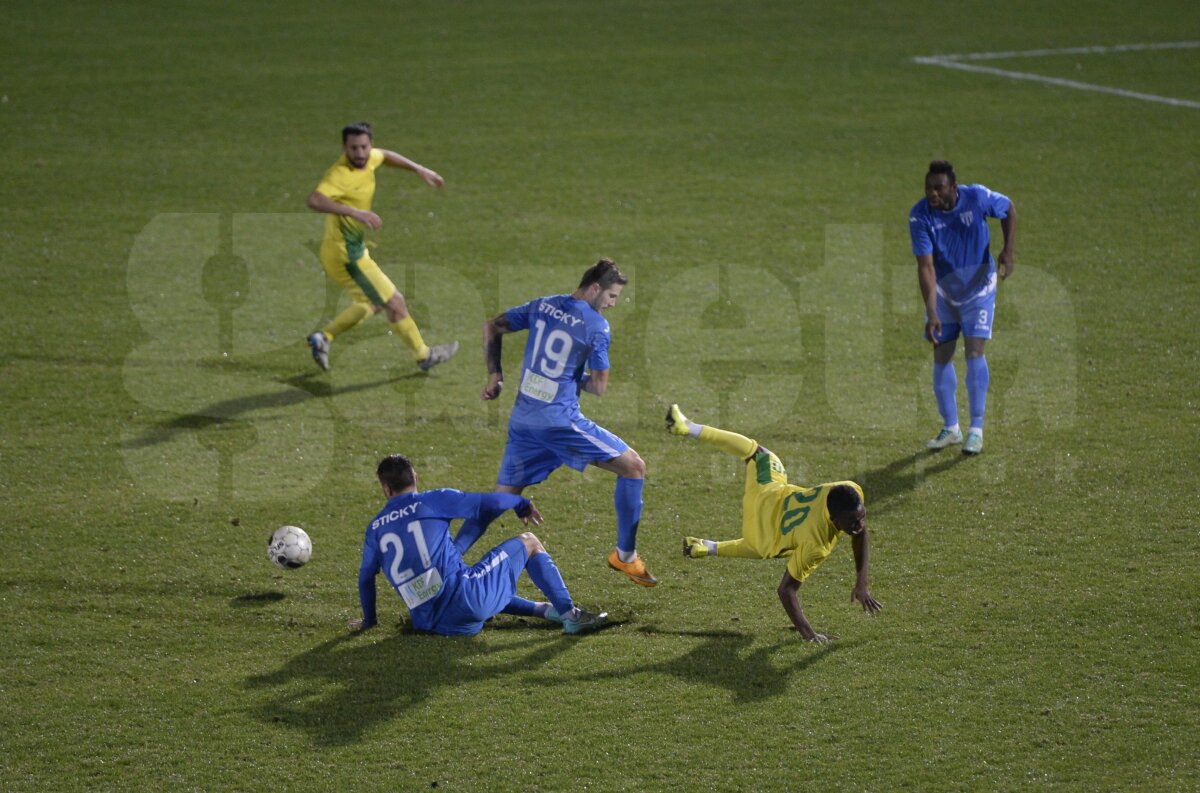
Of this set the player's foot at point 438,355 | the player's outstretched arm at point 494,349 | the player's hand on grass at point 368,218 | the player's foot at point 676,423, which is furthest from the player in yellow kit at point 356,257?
the player's foot at point 676,423

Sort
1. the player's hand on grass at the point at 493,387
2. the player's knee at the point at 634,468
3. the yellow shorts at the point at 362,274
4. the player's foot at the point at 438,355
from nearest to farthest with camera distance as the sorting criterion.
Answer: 1. the player's knee at the point at 634,468
2. the player's hand on grass at the point at 493,387
3. the yellow shorts at the point at 362,274
4. the player's foot at the point at 438,355

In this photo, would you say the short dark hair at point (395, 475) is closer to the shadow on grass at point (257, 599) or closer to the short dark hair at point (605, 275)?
the shadow on grass at point (257, 599)

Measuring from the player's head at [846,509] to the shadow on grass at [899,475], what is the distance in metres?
1.96

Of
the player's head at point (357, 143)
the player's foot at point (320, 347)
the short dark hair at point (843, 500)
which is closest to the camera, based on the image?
the short dark hair at point (843, 500)

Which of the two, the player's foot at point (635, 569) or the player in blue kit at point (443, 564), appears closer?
the player in blue kit at point (443, 564)

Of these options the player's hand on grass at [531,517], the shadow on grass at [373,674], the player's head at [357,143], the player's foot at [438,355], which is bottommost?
the shadow on grass at [373,674]

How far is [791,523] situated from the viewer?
7.40 metres

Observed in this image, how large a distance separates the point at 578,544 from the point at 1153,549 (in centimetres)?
368

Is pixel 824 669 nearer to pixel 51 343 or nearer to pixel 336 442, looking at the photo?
pixel 336 442

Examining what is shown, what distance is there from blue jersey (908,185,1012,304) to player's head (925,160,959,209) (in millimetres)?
112

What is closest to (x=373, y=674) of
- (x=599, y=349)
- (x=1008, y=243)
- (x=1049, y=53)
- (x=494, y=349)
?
(x=494, y=349)

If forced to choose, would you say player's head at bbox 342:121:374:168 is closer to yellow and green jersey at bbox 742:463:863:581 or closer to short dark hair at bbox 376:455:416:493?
short dark hair at bbox 376:455:416:493

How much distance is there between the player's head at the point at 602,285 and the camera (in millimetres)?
7645

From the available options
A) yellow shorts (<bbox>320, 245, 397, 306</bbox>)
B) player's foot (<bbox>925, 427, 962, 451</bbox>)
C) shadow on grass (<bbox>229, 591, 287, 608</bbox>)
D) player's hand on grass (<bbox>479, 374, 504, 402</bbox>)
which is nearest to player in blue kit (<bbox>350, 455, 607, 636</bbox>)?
shadow on grass (<bbox>229, 591, 287, 608</bbox>)
